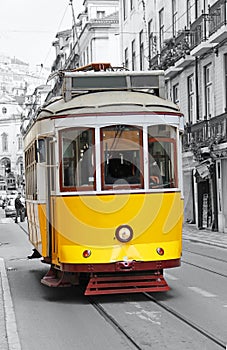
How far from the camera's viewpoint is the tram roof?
12.2 meters

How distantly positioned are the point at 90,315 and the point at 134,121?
3124mm

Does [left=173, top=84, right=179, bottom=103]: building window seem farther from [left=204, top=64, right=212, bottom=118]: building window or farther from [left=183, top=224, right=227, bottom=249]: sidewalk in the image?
[left=183, top=224, right=227, bottom=249]: sidewalk

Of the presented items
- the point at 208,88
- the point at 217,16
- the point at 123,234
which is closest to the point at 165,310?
the point at 123,234

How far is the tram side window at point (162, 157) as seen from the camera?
12195mm

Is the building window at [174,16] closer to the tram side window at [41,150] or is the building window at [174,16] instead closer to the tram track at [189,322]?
the tram side window at [41,150]

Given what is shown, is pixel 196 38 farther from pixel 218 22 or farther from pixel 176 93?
pixel 176 93

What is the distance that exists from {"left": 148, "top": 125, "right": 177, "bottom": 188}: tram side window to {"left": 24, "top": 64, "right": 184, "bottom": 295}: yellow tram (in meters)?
0.02

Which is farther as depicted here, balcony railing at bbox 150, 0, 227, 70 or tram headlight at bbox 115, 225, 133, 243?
balcony railing at bbox 150, 0, 227, 70

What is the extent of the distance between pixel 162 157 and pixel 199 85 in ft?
72.2

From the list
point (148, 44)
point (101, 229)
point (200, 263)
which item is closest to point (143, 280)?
point (101, 229)

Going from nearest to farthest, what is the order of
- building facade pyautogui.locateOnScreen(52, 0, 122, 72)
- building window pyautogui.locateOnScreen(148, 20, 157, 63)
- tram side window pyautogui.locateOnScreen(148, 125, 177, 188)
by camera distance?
tram side window pyautogui.locateOnScreen(148, 125, 177, 188)
building window pyautogui.locateOnScreen(148, 20, 157, 63)
building facade pyautogui.locateOnScreen(52, 0, 122, 72)

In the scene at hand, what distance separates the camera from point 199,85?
3378 cm

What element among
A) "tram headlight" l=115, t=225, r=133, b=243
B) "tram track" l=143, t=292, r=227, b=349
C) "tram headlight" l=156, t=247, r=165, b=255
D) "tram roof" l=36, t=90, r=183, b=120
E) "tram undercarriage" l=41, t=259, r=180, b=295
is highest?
"tram roof" l=36, t=90, r=183, b=120

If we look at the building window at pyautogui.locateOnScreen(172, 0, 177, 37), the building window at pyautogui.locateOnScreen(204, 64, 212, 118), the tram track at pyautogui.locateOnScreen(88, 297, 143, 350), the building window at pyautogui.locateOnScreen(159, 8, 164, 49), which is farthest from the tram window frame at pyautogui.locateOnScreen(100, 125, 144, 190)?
the building window at pyautogui.locateOnScreen(159, 8, 164, 49)
